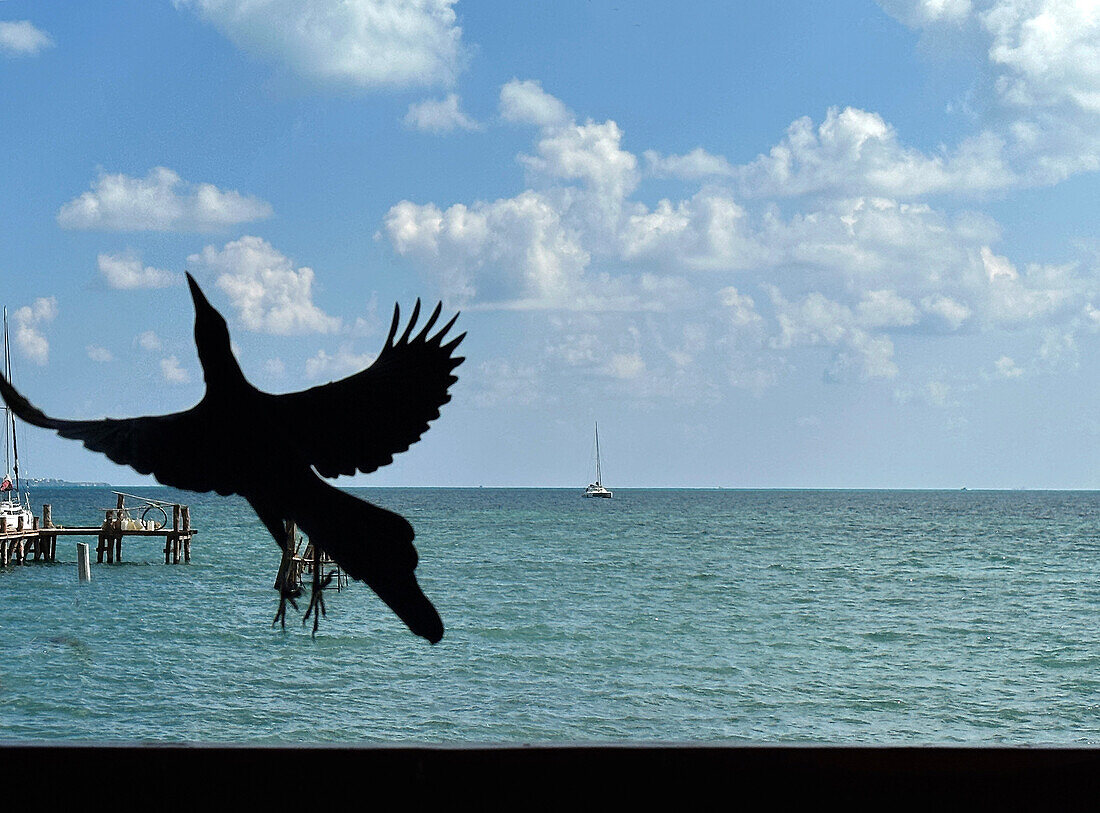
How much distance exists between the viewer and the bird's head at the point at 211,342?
1.84 meters

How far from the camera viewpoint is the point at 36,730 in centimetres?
1359

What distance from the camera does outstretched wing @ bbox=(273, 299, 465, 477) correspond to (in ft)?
6.41

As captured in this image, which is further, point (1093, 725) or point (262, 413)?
point (1093, 725)

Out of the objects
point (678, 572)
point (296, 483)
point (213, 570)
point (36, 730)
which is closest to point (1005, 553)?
point (678, 572)

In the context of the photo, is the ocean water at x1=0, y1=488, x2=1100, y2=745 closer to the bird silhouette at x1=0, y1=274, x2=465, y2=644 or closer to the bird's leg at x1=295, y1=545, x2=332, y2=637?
the bird's leg at x1=295, y1=545, x2=332, y2=637

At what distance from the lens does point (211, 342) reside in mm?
1842
